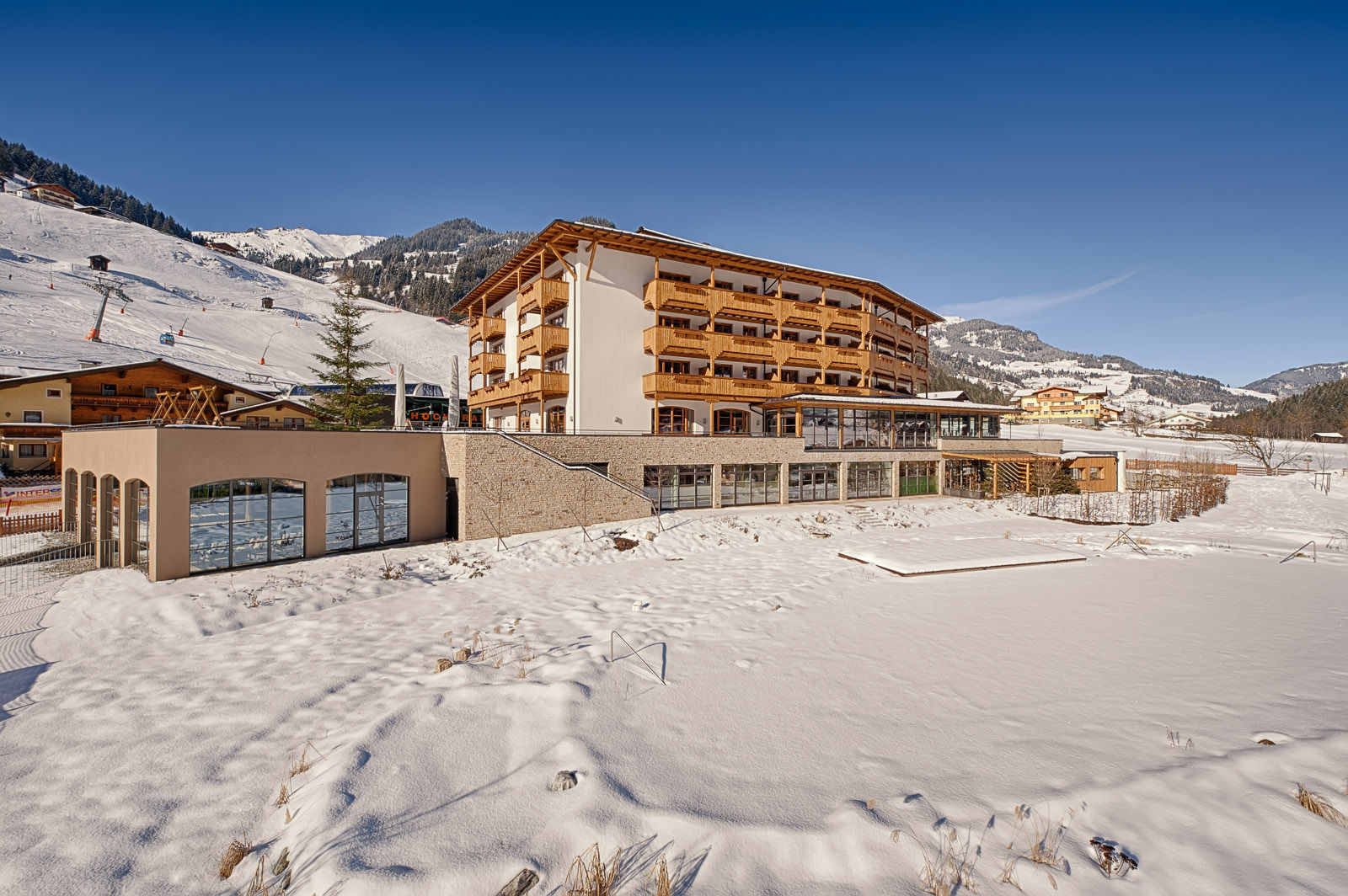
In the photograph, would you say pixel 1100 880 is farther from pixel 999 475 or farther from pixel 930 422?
pixel 999 475

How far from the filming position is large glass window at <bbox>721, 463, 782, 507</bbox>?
93.6ft

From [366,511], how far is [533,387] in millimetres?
12008

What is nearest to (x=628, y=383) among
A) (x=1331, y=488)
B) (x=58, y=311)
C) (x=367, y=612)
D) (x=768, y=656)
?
(x=367, y=612)

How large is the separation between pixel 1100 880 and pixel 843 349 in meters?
34.4

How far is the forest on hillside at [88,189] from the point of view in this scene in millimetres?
151500

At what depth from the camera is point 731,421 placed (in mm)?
33000

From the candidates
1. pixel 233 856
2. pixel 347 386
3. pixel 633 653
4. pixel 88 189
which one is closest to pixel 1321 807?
pixel 633 653

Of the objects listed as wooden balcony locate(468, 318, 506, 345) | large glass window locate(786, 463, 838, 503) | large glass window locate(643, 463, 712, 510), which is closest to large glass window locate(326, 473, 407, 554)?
large glass window locate(643, 463, 712, 510)

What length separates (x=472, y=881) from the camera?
14.3 ft

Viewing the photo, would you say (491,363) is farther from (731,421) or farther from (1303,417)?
(1303,417)

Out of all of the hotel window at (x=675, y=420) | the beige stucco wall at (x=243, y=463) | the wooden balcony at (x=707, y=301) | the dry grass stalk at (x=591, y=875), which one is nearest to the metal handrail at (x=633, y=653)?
the dry grass stalk at (x=591, y=875)

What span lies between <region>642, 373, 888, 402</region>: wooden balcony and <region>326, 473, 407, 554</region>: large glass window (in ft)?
45.2

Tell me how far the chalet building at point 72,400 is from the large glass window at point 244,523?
2269 cm

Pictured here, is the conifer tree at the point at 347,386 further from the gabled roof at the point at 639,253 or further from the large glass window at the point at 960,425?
the large glass window at the point at 960,425
